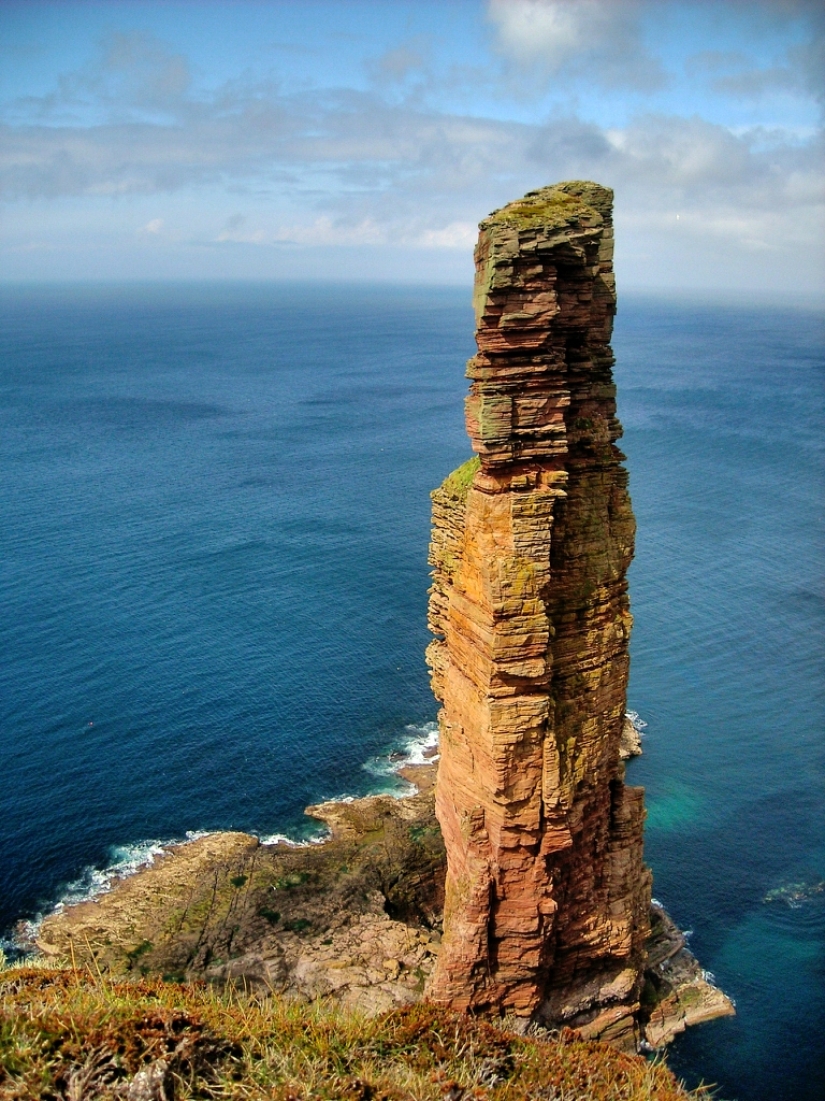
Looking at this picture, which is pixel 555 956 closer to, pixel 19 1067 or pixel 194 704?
pixel 19 1067

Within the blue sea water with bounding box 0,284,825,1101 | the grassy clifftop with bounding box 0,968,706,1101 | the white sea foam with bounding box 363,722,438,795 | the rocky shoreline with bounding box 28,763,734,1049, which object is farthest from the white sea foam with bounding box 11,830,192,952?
the grassy clifftop with bounding box 0,968,706,1101

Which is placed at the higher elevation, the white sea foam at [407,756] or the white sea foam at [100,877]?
the white sea foam at [407,756]

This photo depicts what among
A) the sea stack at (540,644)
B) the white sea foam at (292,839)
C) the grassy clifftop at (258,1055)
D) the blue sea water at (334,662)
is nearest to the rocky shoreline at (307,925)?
the white sea foam at (292,839)

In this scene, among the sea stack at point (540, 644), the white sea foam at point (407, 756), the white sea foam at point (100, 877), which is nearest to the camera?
the sea stack at point (540, 644)

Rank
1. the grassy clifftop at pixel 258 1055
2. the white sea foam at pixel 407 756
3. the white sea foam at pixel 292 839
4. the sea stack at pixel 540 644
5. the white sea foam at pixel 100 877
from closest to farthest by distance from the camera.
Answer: the grassy clifftop at pixel 258 1055 < the sea stack at pixel 540 644 < the white sea foam at pixel 100 877 < the white sea foam at pixel 292 839 < the white sea foam at pixel 407 756

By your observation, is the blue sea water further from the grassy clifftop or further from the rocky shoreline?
the grassy clifftop

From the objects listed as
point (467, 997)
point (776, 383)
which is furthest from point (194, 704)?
point (776, 383)

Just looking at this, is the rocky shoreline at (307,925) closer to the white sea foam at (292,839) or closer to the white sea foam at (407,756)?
the white sea foam at (292,839)
